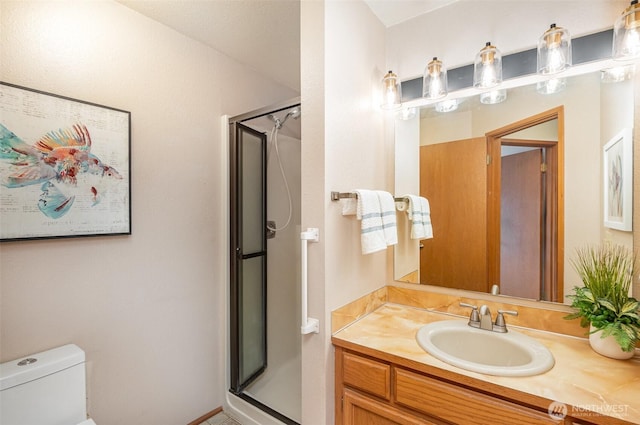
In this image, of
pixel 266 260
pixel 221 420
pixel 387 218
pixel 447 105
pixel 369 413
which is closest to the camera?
pixel 369 413

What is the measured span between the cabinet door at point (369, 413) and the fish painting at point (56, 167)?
156 cm

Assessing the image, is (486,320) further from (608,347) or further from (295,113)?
(295,113)

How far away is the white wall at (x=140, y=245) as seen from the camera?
131 cm

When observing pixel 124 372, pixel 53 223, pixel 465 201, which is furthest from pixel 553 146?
pixel 124 372

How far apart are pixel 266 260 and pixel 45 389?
136 cm

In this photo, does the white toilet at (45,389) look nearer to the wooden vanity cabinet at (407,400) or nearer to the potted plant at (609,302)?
the wooden vanity cabinet at (407,400)

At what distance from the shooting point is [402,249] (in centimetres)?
174

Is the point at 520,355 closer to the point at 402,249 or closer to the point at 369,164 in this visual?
the point at 402,249

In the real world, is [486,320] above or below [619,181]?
below

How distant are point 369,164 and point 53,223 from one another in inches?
61.2

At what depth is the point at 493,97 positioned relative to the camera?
146cm

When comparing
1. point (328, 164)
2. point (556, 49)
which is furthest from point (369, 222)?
point (556, 49)

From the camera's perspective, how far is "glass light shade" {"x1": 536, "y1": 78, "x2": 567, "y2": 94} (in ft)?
4.26

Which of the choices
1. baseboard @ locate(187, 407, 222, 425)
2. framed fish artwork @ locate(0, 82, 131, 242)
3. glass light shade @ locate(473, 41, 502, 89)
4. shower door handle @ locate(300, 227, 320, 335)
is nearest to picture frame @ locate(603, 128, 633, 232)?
glass light shade @ locate(473, 41, 502, 89)
